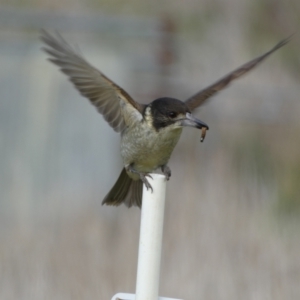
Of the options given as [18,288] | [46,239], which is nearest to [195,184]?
[46,239]

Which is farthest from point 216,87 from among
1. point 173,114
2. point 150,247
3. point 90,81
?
point 150,247

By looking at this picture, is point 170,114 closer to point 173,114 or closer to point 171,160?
point 173,114

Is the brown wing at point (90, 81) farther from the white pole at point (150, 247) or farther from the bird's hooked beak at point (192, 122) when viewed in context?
the white pole at point (150, 247)

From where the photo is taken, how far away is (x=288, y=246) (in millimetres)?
5328

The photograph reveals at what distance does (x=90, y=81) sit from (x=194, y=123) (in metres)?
0.58

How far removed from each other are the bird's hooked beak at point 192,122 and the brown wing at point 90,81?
11.1 inches

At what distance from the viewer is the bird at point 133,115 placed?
332 cm

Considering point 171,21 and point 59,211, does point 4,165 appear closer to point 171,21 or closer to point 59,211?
point 59,211

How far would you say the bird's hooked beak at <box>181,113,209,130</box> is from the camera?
3194mm

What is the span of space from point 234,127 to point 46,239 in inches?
88.0

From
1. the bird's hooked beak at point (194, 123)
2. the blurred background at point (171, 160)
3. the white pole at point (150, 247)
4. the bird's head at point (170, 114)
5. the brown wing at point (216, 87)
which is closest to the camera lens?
the white pole at point (150, 247)

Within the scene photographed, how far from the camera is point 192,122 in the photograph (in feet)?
10.6

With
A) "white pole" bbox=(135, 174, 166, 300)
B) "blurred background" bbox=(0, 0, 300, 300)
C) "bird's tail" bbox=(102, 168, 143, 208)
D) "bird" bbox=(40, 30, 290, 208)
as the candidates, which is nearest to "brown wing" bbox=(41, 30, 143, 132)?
"bird" bbox=(40, 30, 290, 208)

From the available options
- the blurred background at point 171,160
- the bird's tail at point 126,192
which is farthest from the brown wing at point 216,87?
the blurred background at point 171,160
